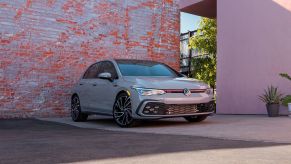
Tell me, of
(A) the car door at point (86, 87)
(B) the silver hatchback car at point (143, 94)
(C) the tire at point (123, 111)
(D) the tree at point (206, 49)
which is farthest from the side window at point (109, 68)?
(D) the tree at point (206, 49)

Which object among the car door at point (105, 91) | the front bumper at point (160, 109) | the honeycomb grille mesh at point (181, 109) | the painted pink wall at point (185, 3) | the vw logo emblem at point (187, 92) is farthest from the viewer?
the painted pink wall at point (185, 3)

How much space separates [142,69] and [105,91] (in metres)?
0.89

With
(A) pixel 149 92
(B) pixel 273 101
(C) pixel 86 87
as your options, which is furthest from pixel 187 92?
(B) pixel 273 101

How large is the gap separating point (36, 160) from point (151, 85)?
390cm

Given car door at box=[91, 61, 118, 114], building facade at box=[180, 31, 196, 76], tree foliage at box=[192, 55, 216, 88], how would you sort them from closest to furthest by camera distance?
1. car door at box=[91, 61, 118, 114]
2. tree foliage at box=[192, 55, 216, 88]
3. building facade at box=[180, 31, 196, 76]

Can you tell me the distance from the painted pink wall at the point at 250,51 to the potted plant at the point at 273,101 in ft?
1.24

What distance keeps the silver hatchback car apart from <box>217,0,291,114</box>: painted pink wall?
123 inches

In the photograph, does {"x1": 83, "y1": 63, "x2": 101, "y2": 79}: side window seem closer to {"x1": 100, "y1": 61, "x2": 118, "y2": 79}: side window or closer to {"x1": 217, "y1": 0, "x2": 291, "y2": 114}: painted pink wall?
{"x1": 100, "y1": 61, "x2": 118, "y2": 79}: side window

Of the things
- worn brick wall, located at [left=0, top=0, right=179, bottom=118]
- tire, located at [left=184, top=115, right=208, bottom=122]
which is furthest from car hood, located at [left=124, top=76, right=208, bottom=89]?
worn brick wall, located at [left=0, top=0, right=179, bottom=118]

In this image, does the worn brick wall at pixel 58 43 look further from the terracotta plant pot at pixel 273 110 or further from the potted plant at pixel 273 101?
the terracotta plant pot at pixel 273 110

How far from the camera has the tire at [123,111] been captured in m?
7.83

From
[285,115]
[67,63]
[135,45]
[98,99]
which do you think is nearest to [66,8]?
[67,63]

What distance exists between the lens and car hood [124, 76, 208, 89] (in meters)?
7.72

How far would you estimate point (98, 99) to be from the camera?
8.95 meters
